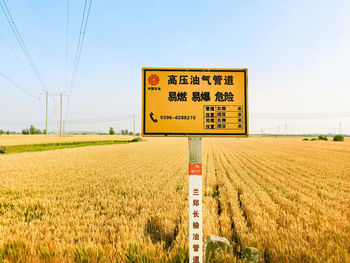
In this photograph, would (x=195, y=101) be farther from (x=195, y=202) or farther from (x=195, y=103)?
(x=195, y=202)

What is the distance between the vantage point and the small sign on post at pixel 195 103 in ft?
8.61

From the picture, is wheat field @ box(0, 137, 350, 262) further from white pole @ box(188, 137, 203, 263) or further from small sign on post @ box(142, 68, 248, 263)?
small sign on post @ box(142, 68, 248, 263)

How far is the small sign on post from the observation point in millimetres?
2623

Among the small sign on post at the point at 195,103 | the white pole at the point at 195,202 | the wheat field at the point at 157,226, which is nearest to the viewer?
the white pole at the point at 195,202

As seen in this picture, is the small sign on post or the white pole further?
the small sign on post

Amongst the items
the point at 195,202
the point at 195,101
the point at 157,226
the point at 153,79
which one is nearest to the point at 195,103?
the point at 195,101

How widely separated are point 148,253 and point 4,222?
3.89 meters

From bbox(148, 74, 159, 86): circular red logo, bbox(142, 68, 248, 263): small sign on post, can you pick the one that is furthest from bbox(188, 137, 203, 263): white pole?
bbox(148, 74, 159, 86): circular red logo

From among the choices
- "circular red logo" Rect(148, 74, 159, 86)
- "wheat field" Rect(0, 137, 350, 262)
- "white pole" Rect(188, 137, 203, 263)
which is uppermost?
"circular red logo" Rect(148, 74, 159, 86)

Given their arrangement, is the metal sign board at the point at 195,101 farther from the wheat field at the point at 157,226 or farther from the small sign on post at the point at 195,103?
the wheat field at the point at 157,226

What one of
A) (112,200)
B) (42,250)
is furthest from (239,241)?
(112,200)

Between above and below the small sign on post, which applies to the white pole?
below

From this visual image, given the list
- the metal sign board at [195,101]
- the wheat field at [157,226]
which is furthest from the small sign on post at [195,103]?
the wheat field at [157,226]

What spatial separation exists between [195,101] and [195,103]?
32 mm
